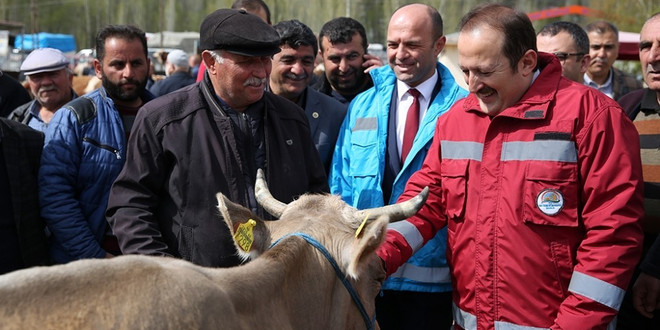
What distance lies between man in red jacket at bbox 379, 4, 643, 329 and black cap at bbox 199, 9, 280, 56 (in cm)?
116

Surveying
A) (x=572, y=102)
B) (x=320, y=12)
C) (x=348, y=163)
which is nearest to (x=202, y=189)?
(x=348, y=163)

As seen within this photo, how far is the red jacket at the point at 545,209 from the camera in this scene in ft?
11.9

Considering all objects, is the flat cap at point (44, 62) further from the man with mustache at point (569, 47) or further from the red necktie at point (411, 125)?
the man with mustache at point (569, 47)

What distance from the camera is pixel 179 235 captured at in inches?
169

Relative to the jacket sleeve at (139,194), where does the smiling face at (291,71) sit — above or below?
above

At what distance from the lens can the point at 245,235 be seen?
3.73 m

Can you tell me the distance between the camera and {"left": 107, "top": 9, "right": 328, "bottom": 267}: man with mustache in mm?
4285

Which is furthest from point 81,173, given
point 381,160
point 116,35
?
point 381,160

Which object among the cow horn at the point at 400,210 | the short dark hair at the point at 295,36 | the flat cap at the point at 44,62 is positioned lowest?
the cow horn at the point at 400,210

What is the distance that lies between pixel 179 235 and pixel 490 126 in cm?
191

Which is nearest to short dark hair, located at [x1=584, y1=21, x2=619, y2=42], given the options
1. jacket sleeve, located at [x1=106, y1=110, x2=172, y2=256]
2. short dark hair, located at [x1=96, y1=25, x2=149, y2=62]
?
short dark hair, located at [x1=96, y1=25, x2=149, y2=62]

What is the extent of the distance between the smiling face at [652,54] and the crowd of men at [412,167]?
0.6 inches

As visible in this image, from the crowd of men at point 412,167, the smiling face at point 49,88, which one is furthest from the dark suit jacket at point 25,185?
the smiling face at point 49,88

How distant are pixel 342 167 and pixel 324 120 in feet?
2.16
